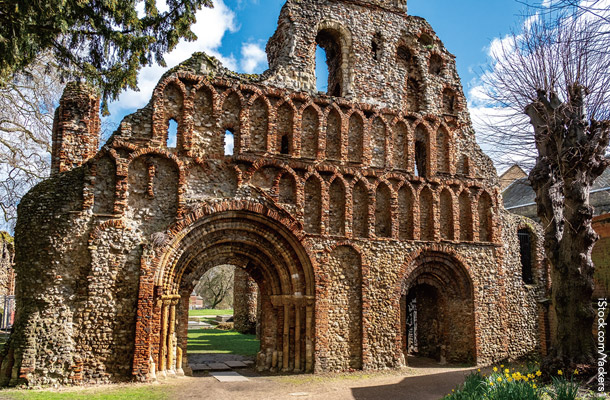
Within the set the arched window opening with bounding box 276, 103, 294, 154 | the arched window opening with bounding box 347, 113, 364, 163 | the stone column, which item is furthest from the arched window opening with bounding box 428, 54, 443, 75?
the stone column

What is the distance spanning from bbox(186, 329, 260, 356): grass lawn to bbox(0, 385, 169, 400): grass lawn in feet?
19.6

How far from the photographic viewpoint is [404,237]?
13977 millimetres

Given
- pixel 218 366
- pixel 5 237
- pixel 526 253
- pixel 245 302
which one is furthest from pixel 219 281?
pixel 526 253

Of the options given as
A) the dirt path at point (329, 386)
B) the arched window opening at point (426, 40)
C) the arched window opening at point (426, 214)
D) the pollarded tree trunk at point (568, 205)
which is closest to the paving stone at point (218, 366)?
the dirt path at point (329, 386)

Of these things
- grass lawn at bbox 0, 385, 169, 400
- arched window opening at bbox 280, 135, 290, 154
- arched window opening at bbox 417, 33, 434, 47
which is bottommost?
grass lawn at bbox 0, 385, 169, 400

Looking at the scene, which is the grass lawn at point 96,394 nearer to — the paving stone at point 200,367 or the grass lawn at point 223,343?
the paving stone at point 200,367

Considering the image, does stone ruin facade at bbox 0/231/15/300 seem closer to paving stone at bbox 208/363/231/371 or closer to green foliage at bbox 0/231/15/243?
green foliage at bbox 0/231/15/243

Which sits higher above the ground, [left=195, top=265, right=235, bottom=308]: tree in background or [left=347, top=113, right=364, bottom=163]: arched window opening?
[left=347, top=113, right=364, bottom=163]: arched window opening

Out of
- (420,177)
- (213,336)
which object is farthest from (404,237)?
(213,336)

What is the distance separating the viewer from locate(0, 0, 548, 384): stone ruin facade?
34.5 feet

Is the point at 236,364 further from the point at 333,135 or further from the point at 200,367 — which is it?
the point at 333,135

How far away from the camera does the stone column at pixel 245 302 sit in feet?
72.1

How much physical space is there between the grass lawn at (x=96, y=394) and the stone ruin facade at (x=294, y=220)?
→ 458mm

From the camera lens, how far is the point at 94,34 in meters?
8.87
